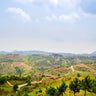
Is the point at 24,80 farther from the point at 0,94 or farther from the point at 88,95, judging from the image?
the point at 88,95

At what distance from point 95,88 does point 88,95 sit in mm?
6255

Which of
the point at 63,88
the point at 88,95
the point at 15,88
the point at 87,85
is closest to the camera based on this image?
the point at 87,85

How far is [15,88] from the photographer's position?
117 metres

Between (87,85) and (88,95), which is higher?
(87,85)

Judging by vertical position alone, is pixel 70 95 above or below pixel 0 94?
above

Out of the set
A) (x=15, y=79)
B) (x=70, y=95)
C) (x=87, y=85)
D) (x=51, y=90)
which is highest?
(x=87, y=85)

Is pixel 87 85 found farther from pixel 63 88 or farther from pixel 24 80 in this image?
pixel 24 80

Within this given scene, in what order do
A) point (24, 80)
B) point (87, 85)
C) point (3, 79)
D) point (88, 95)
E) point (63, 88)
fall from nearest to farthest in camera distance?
point (87, 85) → point (63, 88) → point (88, 95) → point (3, 79) → point (24, 80)

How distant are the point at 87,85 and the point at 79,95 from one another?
14168mm

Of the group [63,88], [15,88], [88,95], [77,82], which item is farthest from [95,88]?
[15,88]

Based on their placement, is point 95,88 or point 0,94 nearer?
point 95,88

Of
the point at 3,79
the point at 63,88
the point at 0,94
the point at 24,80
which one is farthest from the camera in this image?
the point at 24,80

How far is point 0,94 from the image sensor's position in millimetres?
108250

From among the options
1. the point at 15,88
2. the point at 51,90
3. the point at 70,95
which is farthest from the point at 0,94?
the point at 70,95
